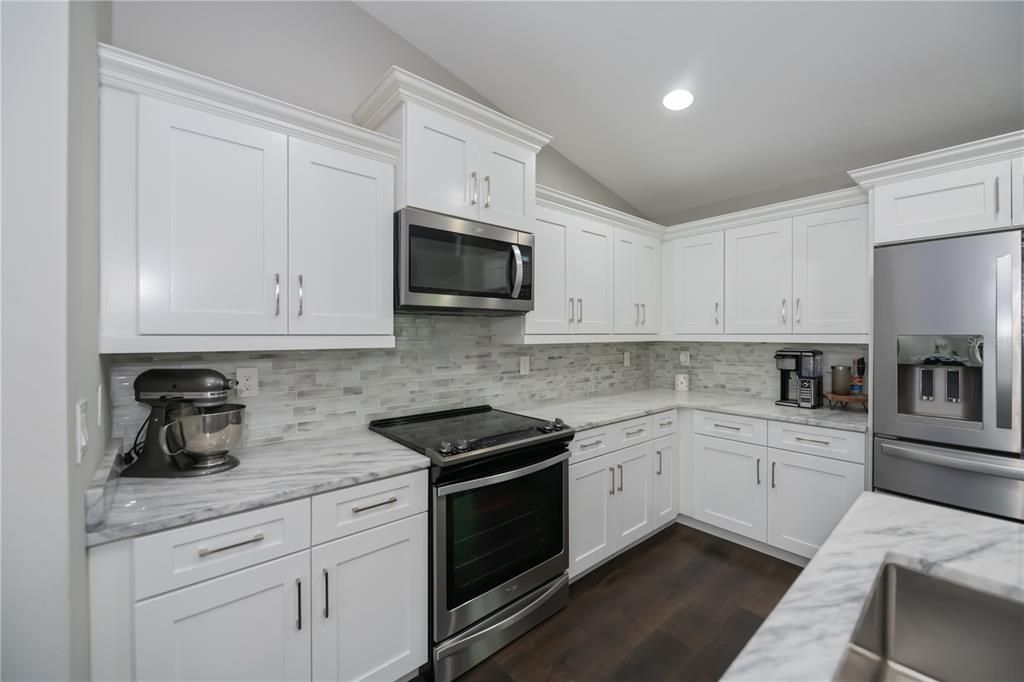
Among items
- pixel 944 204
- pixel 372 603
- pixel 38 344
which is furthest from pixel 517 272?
pixel 944 204

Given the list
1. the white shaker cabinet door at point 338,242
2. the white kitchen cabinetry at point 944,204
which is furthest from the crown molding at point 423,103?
the white kitchen cabinetry at point 944,204

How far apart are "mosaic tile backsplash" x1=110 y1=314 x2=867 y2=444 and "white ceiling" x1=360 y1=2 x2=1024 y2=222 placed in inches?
54.6

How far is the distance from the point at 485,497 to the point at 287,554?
780 millimetres

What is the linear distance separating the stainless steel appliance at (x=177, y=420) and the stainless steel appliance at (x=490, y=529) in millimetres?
733

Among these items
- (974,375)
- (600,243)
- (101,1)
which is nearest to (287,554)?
(101,1)

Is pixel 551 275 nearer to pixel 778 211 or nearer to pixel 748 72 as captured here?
pixel 748 72

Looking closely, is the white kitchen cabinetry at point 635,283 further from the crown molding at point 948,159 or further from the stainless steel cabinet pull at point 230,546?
the stainless steel cabinet pull at point 230,546

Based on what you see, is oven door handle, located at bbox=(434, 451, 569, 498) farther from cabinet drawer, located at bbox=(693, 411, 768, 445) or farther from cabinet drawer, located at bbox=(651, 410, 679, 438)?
cabinet drawer, located at bbox=(693, 411, 768, 445)

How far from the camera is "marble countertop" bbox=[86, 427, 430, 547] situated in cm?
123

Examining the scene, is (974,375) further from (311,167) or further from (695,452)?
(311,167)

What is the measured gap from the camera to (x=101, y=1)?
1544 mm

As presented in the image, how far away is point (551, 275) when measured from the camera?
275 centimetres

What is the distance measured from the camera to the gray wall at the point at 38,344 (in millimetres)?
902

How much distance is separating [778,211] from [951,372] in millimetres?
1364
